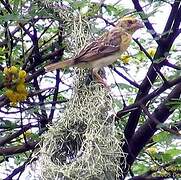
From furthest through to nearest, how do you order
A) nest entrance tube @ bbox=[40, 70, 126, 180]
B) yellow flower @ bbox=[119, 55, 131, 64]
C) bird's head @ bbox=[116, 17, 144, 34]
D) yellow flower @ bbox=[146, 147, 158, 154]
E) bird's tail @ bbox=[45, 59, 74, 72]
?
yellow flower @ bbox=[119, 55, 131, 64], yellow flower @ bbox=[146, 147, 158, 154], bird's head @ bbox=[116, 17, 144, 34], bird's tail @ bbox=[45, 59, 74, 72], nest entrance tube @ bbox=[40, 70, 126, 180]

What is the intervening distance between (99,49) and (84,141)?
36 centimetres

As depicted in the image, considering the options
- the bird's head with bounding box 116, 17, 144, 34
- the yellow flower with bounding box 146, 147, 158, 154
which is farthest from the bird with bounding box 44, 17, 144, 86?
the yellow flower with bounding box 146, 147, 158, 154

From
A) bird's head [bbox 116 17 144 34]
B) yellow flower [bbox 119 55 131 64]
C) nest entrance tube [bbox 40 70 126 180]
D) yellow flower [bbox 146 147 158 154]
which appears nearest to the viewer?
nest entrance tube [bbox 40 70 126 180]

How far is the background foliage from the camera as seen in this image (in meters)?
3.10

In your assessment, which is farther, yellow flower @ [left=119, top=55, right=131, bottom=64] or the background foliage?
yellow flower @ [left=119, top=55, right=131, bottom=64]

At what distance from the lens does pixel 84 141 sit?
9.27 ft

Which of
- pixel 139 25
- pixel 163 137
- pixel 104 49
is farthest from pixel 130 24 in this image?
Answer: pixel 163 137

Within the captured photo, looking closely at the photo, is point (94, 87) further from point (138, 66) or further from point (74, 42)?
point (138, 66)

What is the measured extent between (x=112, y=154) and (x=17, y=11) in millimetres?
688

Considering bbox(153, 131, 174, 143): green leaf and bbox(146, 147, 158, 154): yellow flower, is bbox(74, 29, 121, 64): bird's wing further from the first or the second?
bbox(146, 147, 158, 154): yellow flower

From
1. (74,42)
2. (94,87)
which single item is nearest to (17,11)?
(74,42)

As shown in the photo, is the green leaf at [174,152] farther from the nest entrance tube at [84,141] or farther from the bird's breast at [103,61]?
the bird's breast at [103,61]

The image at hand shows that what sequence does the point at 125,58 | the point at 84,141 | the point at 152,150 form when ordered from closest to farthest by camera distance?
1. the point at 84,141
2. the point at 152,150
3. the point at 125,58

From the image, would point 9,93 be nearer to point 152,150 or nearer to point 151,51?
point 152,150
